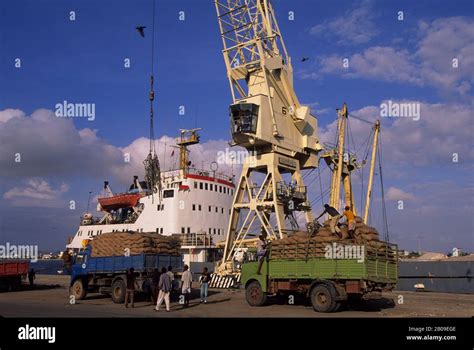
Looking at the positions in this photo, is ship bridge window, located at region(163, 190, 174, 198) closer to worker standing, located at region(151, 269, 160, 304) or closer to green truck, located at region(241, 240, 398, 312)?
worker standing, located at region(151, 269, 160, 304)

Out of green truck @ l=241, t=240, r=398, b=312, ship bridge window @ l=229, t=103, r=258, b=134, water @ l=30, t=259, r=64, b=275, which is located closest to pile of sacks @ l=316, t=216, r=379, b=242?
green truck @ l=241, t=240, r=398, b=312

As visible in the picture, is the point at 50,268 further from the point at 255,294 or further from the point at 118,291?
the point at 255,294

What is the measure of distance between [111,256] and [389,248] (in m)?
11.8

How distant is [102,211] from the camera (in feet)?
192

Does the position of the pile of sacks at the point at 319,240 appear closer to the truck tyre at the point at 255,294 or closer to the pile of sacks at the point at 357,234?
the pile of sacks at the point at 357,234

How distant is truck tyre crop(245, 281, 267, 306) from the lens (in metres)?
18.8

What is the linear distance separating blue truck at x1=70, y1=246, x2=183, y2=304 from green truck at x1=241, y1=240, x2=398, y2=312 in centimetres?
442

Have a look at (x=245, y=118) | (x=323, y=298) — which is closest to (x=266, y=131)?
(x=245, y=118)

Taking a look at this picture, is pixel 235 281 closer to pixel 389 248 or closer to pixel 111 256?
pixel 111 256

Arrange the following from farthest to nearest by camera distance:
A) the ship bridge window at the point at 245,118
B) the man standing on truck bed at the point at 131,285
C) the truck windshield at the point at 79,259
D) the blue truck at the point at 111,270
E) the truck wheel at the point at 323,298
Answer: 1. the ship bridge window at the point at 245,118
2. the truck windshield at the point at 79,259
3. the blue truck at the point at 111,270
4. the man standing on truck bed at the point at 131,285
5. the truck wheel at the point at 323,298

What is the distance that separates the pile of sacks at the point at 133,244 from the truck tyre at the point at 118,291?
1303 millimetres

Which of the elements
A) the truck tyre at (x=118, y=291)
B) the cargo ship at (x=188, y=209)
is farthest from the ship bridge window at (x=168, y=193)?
the truck tyre at (x=118, y=291)

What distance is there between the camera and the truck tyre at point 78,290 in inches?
859
